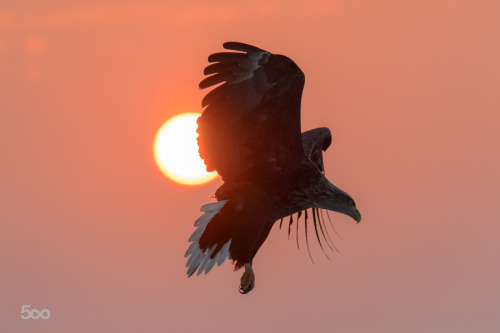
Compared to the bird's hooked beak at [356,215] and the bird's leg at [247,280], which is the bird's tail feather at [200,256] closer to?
the bird's leg at [247,280]

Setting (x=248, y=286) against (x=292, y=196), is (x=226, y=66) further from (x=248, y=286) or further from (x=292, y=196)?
(x=248, y=286)

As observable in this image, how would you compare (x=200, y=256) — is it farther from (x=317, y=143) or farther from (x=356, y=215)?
(x=317, y=143)

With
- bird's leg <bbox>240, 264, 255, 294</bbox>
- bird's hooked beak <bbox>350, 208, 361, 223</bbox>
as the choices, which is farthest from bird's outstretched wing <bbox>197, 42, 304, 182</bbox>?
bird's leg <bbox>240, 264, 255, 294</bbox>

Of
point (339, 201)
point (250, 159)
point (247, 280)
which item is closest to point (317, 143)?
point (339, 201)

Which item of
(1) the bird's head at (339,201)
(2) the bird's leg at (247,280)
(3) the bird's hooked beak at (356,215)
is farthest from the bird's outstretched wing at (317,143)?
(2) the bird's leg at (247,280)

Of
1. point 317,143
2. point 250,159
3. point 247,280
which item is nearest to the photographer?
point 250,159

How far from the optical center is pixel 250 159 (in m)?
8.13

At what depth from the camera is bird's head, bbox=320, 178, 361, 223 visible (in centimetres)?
834

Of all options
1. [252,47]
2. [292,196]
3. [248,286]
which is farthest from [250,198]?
[252,47]

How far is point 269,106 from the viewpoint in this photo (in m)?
7.80

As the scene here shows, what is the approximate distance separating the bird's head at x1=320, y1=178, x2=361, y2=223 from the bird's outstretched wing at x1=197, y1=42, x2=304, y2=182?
514mm

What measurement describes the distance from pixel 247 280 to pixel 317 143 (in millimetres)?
1871

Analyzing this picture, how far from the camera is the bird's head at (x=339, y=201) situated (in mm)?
8336

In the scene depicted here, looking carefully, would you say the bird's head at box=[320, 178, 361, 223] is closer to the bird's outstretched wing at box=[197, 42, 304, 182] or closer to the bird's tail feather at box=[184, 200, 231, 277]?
the bird's outstretched wing at box=[197, 42, 304, 182]
